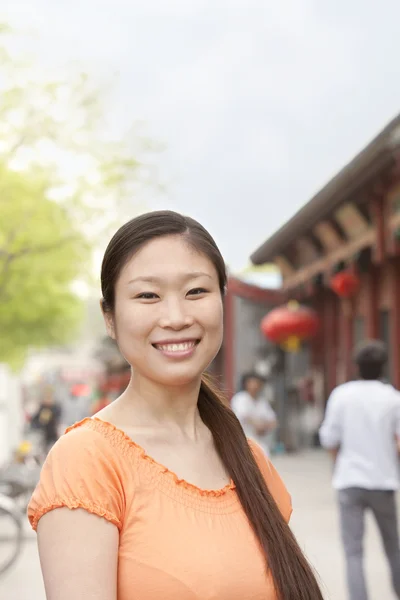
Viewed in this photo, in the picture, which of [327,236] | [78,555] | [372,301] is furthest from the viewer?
[327,236]

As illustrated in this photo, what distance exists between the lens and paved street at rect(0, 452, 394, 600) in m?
8.00

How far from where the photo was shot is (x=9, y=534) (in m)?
9.00

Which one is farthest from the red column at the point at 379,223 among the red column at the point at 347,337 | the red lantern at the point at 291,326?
the red lantern at the point at 291,326

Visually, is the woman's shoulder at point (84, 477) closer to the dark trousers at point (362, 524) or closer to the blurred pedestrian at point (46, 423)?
the dark trousers at point (362, 524)

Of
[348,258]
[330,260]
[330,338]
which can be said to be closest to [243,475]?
[348,258]

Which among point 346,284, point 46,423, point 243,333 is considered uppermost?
point 243,333

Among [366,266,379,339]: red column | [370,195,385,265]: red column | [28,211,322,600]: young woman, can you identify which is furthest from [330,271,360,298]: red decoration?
[28,211,322,600]: young woman

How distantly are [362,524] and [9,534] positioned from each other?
362 cm

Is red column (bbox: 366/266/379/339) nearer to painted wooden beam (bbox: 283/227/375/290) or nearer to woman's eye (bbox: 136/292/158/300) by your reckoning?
painted wooden beam (bbox: 283/227/375/290)

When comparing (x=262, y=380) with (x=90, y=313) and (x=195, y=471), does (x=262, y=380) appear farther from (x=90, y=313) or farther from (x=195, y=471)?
(x=90, y=313)

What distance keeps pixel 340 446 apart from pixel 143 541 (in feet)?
16.9

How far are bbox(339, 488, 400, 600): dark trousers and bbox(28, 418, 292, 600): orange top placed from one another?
15.7ft

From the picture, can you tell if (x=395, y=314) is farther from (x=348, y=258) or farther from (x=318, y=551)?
(x=318, y=551)

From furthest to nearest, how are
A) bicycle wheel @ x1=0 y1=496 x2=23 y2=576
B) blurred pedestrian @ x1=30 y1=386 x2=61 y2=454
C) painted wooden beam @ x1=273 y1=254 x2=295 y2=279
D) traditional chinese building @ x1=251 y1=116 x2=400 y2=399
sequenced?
painted wooden beam @ x1=273 y1=254 x2=295 y2=279, blurred pedestrian @ x1=30 y1=386 x2=61 y2=454, traditional chinese building @ x1=251 y1=116 x2=400 y2=399, bicycle wheel @ x1=0 y1=496 x2=23 y2=576
